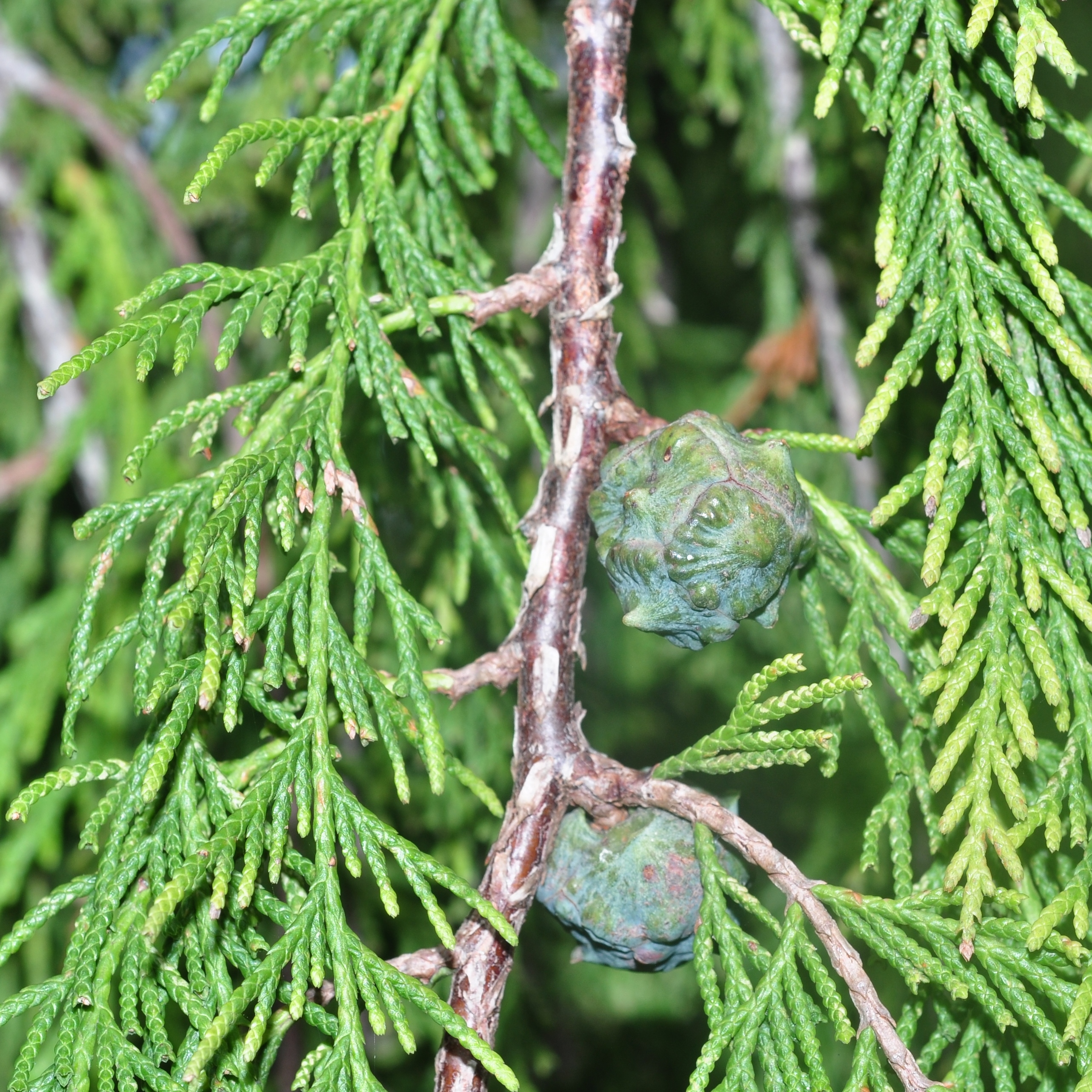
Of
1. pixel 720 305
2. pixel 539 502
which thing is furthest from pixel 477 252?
pixel 720 305

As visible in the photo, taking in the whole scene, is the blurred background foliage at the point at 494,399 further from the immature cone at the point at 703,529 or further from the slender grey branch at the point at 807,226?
the immature cone at the point at 703,529

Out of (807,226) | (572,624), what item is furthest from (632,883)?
(807,226)

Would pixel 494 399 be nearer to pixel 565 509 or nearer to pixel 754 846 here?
pixel 565 509

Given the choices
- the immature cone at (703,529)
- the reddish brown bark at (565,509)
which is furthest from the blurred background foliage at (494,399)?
the immature cone at (703,529)

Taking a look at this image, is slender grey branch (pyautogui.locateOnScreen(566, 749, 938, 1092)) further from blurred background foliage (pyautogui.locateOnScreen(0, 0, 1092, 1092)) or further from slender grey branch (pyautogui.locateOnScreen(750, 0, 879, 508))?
slender grey branch (pyautogui.locateOnScreen(750, 0, 879, 508))

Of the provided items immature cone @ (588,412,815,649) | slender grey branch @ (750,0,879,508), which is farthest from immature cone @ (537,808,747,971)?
slender grey branch @ (750,0,879,508)

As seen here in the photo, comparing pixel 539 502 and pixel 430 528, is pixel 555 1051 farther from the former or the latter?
pixel 539 502
